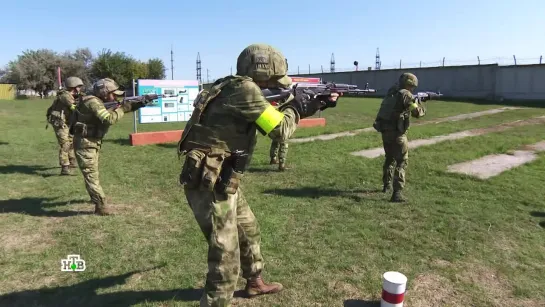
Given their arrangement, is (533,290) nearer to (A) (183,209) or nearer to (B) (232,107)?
(B) (232,107)

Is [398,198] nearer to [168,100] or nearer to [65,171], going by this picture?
[65,171]

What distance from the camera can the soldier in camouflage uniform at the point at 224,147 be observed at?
2.82 metres

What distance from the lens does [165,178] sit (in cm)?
795

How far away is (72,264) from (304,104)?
2.99 metres

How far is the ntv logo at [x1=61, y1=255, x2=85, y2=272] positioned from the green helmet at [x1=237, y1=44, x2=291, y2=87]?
8.92ft

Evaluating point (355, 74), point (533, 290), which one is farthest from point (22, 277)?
point (355, 74)

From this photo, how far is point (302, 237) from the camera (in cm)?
504

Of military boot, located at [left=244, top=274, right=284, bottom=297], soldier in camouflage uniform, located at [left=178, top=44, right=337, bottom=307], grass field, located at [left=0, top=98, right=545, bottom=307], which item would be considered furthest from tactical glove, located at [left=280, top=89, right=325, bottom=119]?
grass field, located at [left=0, top=98, right=545, bottom=307]

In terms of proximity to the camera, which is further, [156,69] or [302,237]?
[156,69]

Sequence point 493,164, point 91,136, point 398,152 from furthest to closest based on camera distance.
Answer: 1. point 493,164
2. point 398,152
3. point 91,136

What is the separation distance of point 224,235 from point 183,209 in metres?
3.28

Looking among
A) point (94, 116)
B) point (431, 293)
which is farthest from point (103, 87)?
point (431, 293)

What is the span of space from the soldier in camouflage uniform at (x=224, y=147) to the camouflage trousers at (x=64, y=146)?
647 cm

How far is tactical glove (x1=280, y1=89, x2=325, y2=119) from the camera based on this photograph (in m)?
3.04
